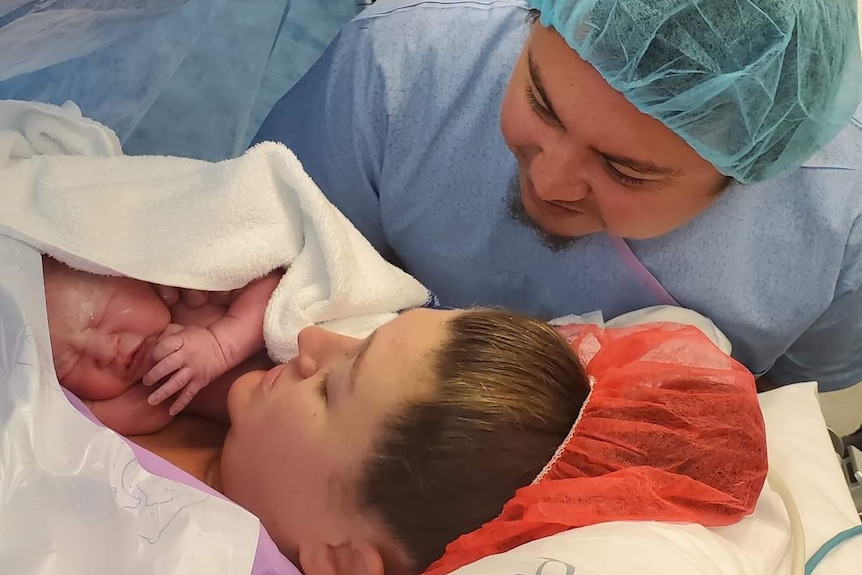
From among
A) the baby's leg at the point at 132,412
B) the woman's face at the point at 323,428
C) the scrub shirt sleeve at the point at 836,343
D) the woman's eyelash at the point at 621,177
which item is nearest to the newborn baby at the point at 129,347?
the baby's leg at the point at 132,412

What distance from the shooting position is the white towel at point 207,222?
97cm

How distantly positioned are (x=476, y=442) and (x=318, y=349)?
226 millimetres

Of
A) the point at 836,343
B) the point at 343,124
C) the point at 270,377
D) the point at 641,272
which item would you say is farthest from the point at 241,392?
the point at 836,343

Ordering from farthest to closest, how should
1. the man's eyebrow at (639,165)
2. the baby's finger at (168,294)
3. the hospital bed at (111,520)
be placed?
the baby's finger at (168,294)
the man's eyebrow at (639,165)
the hospital bed at (111,520)

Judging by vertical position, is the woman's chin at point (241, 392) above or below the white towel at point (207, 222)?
below

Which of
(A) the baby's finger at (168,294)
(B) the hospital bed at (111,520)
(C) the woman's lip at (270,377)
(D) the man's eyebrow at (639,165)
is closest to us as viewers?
(B) the hospital bed at (111,520)

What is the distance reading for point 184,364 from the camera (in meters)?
0.97

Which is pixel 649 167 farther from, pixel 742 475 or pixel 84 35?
pixel 84 35

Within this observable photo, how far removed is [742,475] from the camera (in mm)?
845

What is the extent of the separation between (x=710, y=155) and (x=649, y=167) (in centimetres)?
6

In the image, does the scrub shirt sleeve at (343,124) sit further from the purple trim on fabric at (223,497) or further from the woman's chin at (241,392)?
the purple trim on fabric at (223,497)

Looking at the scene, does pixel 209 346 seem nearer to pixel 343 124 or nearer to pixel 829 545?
pixel 343 124

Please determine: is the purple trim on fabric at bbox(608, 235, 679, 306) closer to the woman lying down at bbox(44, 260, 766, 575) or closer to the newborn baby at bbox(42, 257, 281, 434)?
the woman lying down at bbox(44, 260, 766, 575)

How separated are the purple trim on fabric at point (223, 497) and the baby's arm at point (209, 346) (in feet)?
0.38
